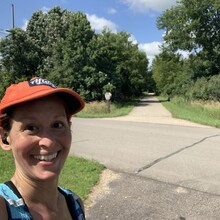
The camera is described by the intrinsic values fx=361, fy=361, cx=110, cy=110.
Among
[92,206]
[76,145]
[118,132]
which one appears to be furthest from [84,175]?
[118,132]

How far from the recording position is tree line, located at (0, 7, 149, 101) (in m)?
32.9

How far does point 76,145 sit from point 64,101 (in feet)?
30.7

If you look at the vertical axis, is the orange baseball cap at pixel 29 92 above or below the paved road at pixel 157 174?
above

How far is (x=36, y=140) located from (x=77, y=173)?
5.56 m

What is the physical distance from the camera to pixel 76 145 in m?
10.9

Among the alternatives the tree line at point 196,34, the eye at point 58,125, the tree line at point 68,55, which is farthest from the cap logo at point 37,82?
the tree line at point 196,34

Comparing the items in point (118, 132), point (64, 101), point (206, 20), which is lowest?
point (118, 132)

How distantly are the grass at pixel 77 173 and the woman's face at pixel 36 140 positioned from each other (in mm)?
4140

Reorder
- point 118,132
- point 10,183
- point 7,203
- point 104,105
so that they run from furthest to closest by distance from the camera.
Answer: point 104,105 → point 118,132 → point 10,183 → point 7,203

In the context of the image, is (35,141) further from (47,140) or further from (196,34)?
(196,34)

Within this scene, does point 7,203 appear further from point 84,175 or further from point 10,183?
point 84,175

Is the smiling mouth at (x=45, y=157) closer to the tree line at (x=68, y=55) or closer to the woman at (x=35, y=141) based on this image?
the woman at (x=35, y=141)

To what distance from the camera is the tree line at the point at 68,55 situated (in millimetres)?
32875

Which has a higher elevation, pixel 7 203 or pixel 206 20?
pixel 206 20
